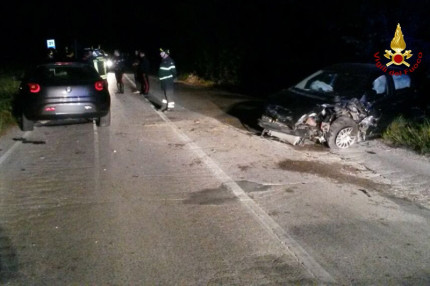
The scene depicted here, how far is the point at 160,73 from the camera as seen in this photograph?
1162 centimetres

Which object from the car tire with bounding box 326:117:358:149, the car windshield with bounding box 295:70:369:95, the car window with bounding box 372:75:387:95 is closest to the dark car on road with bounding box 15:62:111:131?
the car windshield with bounding box 295:70:369:95

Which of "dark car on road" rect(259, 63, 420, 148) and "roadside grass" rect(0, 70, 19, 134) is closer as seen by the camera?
"dark car on road" rect(259, 63, 420, 148)

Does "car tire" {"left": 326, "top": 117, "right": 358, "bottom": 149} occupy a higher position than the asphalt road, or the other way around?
"car tire" {"left": 326, "top": 117, "right": 358, "bottom": 149}

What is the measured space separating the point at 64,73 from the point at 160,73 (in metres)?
2.85

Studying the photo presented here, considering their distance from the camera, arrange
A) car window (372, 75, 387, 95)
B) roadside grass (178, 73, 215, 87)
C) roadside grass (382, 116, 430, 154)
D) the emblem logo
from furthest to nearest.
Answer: roadside grass (178, 73, 215, 87) → the emblem logo → car window (372, 75, 387, 95) → roadside grass (382, 116, 430, 154)

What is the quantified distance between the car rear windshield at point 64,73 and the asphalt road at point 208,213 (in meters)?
1.36

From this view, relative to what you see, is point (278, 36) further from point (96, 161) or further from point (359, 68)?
point (96, 161)

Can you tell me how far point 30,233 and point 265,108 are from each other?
530 cm

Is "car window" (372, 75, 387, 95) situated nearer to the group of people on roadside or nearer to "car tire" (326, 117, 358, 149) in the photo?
"car tire" (326, 117, 358, 149)

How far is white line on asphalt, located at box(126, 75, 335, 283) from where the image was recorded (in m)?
3.81

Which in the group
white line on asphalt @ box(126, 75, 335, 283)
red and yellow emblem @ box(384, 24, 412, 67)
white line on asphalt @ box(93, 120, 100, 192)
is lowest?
white line on asphalt @ box(126, 75, 335, 283)

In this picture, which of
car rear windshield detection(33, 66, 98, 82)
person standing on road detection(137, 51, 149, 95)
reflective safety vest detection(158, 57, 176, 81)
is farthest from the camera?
person standing on road detection(137, 51, 149, 95)

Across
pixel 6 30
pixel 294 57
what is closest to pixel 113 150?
pixel 294 57

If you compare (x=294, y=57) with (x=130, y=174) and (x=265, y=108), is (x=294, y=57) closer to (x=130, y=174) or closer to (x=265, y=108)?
(x=265, y=108)
